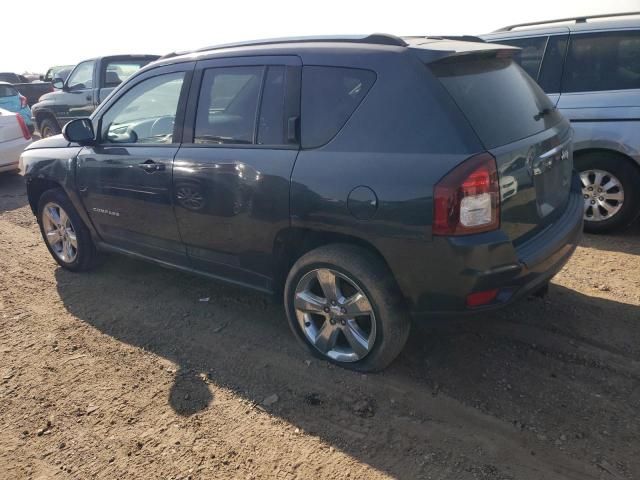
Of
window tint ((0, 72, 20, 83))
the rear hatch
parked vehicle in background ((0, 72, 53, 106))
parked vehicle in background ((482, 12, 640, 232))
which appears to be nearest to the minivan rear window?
the rear hatch

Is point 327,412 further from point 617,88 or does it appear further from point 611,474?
point 617,88

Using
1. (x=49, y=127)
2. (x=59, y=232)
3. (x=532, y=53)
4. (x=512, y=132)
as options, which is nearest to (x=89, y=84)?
(x=49, y=127)

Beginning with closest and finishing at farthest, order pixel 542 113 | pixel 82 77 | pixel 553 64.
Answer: pixel 542 113, pixel 553 64, pixel 82 77

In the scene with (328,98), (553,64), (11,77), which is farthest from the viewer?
(11,77)

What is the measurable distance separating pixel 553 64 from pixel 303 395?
4052 millimetres

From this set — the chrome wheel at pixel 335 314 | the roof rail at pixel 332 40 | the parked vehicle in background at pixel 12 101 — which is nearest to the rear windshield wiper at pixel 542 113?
the roof rail at pixel 332 40

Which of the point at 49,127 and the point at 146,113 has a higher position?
the point at 146,113

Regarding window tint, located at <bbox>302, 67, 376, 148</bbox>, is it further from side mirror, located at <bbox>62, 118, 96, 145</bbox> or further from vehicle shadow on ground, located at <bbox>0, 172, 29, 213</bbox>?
vehicle shadow on ground, located at <bbox>0, 172, 29, 213</bbox>

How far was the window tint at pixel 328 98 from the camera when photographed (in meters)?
2.79

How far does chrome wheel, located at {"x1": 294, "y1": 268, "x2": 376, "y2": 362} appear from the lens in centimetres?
294

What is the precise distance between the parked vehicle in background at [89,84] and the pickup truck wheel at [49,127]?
0.52 ft

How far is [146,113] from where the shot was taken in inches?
154

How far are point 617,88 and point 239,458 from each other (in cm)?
447

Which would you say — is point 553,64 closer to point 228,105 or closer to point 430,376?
point 228,105
